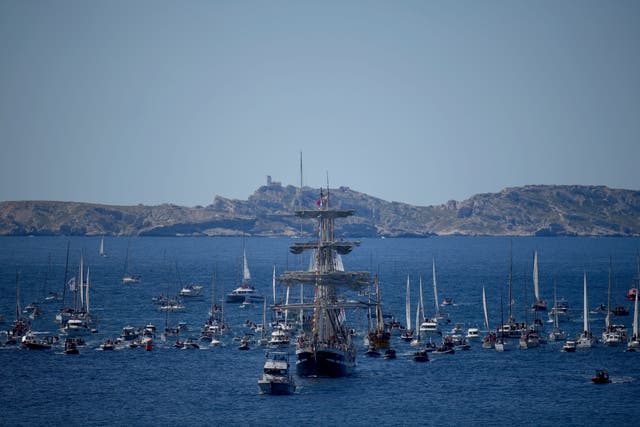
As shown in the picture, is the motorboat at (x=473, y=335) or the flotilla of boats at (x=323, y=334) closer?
the flotilla of boats at (x=323, y=334)

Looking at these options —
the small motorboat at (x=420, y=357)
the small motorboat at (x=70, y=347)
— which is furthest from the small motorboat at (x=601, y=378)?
the small motorboat at (x=70, y=347)

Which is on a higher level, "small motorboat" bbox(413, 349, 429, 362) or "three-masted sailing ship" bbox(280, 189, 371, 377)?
"three-masted sailing ship" bbox(280, 189, 371, 377)

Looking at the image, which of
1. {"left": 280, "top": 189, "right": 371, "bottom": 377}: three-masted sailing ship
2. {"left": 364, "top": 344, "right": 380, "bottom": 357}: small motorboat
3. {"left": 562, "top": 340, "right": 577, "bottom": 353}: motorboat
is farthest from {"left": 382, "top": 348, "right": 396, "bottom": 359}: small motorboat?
{"left": 562, "top": 340, "right": 577, "bottom": 353}: motorboat

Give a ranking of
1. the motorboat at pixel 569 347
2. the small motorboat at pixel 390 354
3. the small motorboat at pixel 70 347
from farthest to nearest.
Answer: the motorboat at pixel 569 347
the small motorboat at pixel 70 347
the small motorboat at pixel 390 354

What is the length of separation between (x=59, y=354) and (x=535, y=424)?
6636cm

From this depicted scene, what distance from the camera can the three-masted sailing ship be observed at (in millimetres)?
110250

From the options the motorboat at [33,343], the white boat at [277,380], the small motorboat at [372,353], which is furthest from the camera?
the motorboat at [33,343]

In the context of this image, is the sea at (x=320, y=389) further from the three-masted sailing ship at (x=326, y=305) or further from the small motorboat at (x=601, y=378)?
the three-masted sailing ship at (x=326, y=305)

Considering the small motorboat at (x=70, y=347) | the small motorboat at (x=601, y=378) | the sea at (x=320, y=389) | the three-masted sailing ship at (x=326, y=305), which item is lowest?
the sea at (x=320, y=389)

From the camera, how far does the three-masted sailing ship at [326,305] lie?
110 m

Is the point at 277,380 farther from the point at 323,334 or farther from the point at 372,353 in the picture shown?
the point at 372,353

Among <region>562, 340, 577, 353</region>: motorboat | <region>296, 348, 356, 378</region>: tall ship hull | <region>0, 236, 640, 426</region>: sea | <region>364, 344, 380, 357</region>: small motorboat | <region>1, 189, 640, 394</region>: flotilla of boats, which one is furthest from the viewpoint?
<region>562, 340, 577, 353</region>: motorboat

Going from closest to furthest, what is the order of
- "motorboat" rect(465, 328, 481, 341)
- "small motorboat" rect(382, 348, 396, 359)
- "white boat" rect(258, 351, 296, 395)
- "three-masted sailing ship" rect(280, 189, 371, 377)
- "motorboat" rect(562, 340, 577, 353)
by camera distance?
"white boat" rect(258, 351, 296, 395)
"three-masted sailing ship" rect(280, 189, 371, 377)
"small motorboat" rect(382, 348, 396, 359)
"motorboat" rect(562, 340, 577, 353)
"motorboat" rect(465, 328, 481, 341)

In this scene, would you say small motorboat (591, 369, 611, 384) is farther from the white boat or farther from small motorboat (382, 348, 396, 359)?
the white boat
